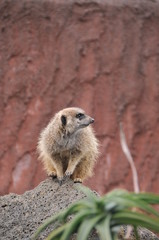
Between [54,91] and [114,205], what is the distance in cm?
705

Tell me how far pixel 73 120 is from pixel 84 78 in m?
4.04

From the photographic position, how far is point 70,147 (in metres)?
5.33

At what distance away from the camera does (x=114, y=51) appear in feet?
31.4

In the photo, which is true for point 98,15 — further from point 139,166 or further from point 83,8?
point 139,166

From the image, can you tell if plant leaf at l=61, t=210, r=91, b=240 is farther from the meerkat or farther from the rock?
the meerkat

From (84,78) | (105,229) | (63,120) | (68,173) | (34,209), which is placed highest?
(84,78)

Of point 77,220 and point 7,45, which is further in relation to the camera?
point 7,45

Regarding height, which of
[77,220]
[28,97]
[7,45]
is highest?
[7,45]

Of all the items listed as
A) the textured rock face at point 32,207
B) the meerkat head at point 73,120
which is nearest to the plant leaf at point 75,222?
the textured rock face at point 32,207

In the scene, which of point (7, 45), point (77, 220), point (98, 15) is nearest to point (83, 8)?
point (98, 15)

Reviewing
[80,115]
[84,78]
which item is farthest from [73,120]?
[84,78]

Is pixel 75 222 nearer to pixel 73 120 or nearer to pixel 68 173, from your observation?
pixel 68 173

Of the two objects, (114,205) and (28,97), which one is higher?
(28,97)

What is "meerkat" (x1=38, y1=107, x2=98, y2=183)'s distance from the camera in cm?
525
